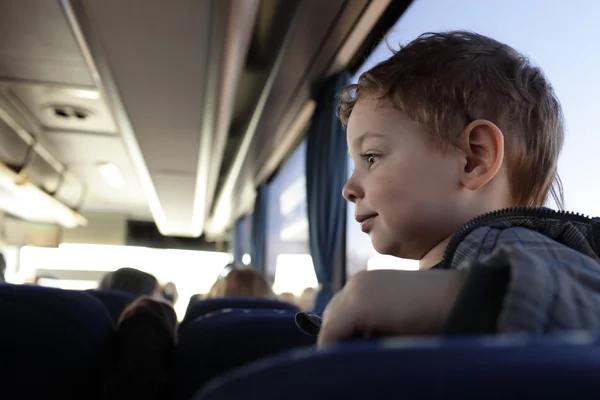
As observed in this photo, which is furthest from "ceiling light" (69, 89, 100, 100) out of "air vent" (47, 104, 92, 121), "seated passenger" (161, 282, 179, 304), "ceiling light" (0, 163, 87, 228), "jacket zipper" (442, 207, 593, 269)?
"jacket zipper" (442, 207, 593, 269)

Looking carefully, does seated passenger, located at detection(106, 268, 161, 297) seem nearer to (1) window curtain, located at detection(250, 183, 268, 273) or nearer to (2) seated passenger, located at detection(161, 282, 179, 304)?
(2) seated passenger, located at detection(161, 282, 179, 304)

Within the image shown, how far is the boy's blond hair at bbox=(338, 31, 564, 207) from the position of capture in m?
0.89

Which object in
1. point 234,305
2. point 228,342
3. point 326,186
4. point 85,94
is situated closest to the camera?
point 228,342

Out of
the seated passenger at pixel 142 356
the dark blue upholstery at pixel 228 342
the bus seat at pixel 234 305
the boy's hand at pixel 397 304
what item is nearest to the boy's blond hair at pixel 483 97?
the boy's hand at pixel 397 304

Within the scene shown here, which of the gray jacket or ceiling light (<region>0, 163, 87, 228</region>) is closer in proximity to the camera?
the gray jacket

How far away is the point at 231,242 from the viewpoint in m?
13.6

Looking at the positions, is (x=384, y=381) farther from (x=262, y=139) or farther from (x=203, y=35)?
(x=262, y=139)

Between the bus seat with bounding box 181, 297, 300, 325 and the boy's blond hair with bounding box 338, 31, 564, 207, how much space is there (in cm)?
152

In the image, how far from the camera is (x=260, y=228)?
9.99 metres

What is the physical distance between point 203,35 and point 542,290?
385cm

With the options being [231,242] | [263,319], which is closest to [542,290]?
[263,319]

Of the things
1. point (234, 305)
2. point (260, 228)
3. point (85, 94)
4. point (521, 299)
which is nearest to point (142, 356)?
point (234, 305)

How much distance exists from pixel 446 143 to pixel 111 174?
9153mm

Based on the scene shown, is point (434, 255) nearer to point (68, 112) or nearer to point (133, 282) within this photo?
point (133, 282)
